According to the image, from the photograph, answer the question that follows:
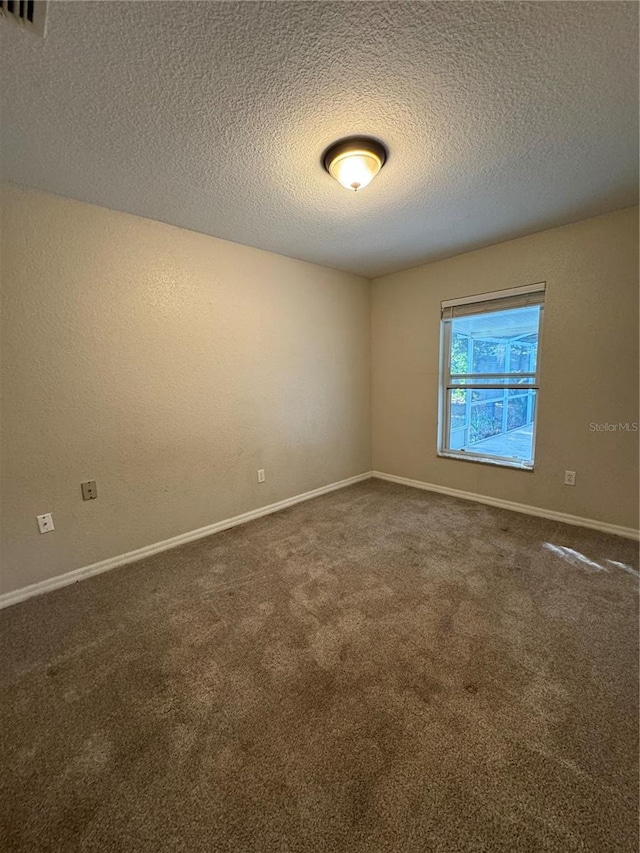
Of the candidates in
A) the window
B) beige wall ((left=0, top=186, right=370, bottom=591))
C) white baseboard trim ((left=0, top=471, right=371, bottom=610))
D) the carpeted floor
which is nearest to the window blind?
the window

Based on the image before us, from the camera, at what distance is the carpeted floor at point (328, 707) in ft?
3.06

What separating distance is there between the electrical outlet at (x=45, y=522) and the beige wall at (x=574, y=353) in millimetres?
3229

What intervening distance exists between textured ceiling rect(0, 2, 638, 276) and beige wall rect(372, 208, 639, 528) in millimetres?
370

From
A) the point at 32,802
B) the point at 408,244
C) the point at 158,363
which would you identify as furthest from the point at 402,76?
the point at 32,802

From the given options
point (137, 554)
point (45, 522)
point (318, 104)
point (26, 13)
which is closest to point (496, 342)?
point (318, 104)

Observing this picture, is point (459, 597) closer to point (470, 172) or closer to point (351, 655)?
point (351, 655)

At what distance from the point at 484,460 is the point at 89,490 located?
3.21 metres

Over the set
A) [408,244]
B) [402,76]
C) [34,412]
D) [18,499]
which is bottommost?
[18,499]

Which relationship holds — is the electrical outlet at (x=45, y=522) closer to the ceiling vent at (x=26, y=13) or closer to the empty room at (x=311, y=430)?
the empty room at (x=311, y=430)

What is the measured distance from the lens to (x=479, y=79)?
129cm

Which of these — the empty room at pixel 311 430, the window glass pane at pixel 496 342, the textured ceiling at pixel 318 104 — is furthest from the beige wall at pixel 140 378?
the window glass pane at pixel 496 342

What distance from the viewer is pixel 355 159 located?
5.41ft

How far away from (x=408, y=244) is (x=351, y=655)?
296 centimetres

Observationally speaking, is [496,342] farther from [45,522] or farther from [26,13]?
[45,522]
